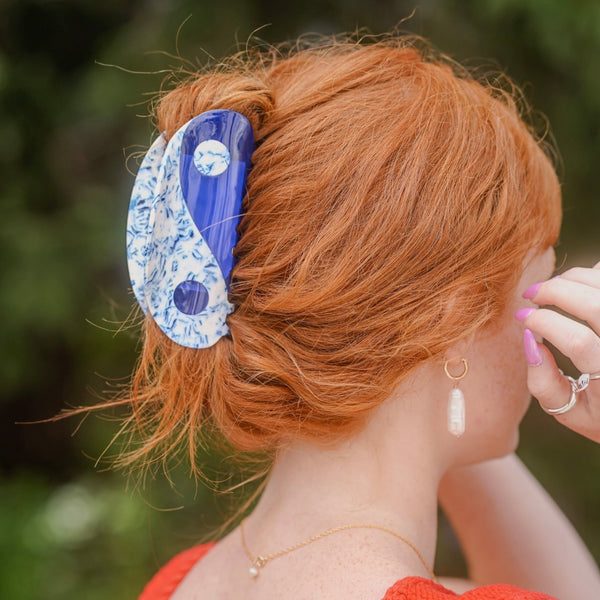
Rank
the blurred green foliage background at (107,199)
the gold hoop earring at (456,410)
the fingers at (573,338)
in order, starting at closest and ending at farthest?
the fingers at (573,338), the gold hoop earring at (456,410), the blurred green foliage background at (107,199)

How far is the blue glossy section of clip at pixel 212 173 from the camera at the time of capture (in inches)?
44.2

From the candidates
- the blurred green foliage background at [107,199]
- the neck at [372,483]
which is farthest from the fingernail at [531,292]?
the blurred green foliage background at [107,199]

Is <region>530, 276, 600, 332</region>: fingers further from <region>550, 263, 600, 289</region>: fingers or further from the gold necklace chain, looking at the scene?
the gold necklace chain

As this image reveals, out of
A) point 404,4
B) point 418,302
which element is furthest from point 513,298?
point 404,4

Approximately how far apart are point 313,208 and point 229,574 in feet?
2.38

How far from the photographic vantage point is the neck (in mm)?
1212

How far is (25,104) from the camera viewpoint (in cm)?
253

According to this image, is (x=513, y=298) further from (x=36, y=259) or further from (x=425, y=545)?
(x=36, y=259)

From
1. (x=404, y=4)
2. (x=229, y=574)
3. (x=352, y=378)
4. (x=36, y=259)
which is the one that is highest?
(x=404, y=4)

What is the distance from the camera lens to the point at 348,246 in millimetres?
1095

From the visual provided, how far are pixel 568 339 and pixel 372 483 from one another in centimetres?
42

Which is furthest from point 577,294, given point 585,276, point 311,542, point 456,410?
point 311,542

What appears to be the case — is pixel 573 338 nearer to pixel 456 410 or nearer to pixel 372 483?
pixel 456 410

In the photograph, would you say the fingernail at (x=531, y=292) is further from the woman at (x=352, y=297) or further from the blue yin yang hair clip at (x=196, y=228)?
the blue yin yang hair clip at (x=196, y=228)
